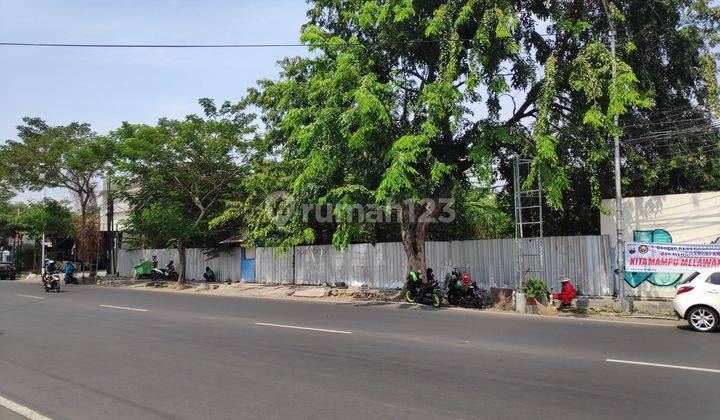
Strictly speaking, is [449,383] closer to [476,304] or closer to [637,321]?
[637,321]

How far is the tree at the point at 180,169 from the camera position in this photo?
27.8m

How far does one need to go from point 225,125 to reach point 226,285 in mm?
8489

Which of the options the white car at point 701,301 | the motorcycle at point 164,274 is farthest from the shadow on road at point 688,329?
the motorcycle at point 164,274

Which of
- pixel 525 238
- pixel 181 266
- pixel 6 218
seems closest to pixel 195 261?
pixel 181 266

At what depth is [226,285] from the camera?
2867 centimetres

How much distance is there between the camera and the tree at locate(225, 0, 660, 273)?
15.8 m

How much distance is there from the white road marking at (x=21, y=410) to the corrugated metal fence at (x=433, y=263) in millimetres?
16220

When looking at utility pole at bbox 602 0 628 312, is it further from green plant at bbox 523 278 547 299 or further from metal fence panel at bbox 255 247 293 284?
metal fence panel at bbox 255 247 293 284

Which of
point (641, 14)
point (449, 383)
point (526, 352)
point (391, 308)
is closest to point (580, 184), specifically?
point (641, 14)

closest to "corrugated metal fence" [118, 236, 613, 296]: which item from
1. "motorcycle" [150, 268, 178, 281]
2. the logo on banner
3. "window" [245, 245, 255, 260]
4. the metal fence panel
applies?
the metal fence panel

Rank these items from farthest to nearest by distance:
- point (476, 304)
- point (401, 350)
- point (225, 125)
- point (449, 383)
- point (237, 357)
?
point (225, 125)
point (476, 304)
point (401, 350)
point (237, 357)
point (449, 383)

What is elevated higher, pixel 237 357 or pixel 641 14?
pixel 641 14

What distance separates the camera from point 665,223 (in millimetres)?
16469

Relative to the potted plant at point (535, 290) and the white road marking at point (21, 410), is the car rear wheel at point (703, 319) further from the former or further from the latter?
the white road marking at point (21, 410)
